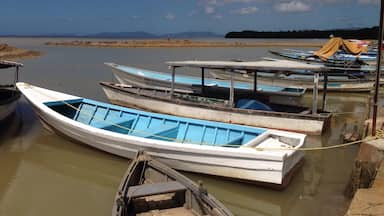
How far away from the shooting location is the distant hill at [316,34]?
77.2 meters

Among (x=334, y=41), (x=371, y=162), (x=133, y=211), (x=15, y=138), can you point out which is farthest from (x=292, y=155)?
(x=334, y=41)

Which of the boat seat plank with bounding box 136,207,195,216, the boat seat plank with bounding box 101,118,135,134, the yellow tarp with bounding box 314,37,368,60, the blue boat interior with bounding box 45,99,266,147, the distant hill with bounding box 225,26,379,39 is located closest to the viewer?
the boat seat plank with bounding box 136,207,195,216

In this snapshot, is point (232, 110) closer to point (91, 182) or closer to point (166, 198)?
point (91, 182)

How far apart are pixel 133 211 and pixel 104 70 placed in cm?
2848

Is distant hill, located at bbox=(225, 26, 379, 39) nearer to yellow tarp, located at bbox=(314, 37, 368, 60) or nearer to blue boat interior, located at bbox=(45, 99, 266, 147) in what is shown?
yellow tarp, located at bbox=(314, 37, 368, 60)

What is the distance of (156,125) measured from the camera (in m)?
10.3

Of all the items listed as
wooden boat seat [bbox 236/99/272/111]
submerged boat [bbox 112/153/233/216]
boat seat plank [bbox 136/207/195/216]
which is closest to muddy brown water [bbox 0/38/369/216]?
submerged boat [bbox 112/153/233/216]

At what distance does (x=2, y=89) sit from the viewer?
47.7ft

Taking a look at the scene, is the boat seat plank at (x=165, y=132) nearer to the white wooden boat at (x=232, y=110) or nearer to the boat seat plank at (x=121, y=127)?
the boat seat plank at (x=121, y=127)

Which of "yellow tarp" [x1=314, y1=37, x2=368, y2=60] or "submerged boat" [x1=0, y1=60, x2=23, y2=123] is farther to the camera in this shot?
"yellow tarp" [x1=314, y1=37, x2=368, y2=60]

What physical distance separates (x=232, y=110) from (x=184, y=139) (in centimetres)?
343

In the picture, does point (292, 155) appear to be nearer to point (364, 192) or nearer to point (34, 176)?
point (364, 192)

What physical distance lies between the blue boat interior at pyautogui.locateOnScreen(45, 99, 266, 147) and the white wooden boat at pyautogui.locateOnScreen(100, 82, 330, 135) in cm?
290

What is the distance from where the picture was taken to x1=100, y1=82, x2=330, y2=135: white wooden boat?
1179cm
